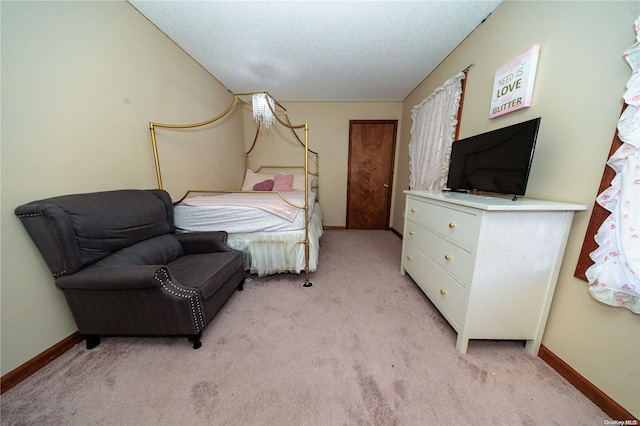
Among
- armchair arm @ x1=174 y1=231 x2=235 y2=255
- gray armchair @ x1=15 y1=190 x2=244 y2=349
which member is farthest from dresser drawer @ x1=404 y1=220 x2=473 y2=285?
armchair arm @ x1=174 y1=231 x2=235 y2=255

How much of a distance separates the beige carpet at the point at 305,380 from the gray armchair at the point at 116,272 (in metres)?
0.18

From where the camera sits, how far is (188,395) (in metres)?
1.01

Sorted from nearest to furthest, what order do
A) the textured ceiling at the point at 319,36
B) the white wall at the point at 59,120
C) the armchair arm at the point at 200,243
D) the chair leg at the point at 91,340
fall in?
the white wall at the point at 59,120
the chair leg at the point at 91,340
the textured ceiling at the point at 319,36
the armchair arm at the point at 200,243

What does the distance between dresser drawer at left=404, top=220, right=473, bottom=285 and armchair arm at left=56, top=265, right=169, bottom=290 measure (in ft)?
5.89

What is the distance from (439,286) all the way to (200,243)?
1991 mm

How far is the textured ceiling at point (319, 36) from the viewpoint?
1.59 m

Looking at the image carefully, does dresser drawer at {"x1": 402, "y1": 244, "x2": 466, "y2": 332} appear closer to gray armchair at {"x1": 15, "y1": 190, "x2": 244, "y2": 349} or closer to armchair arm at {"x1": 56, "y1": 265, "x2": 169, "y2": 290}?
gray armchair at {"x1": 15, "y1": 190, "x2": 244, "y2": 349}

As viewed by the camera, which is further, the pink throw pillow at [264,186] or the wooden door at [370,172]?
the wooden door at [370,172]

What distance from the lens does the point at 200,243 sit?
1.77m

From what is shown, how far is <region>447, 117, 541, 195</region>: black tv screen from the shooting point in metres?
1.18

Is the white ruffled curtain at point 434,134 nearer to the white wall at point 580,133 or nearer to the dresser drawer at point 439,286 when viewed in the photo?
the white wall at point 580,133

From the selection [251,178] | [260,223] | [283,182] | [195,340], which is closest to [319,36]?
[260,223]

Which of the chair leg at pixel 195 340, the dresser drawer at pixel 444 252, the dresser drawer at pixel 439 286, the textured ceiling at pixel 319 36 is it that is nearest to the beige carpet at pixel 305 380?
the chair leg at pixel 195 340

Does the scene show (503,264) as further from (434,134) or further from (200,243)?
(200,243)
